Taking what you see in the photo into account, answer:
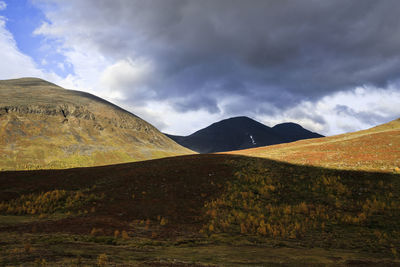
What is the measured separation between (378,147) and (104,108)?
17730 centimetres

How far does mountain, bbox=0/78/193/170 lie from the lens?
9181 cm

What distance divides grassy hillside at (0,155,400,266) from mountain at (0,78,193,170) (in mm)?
68701

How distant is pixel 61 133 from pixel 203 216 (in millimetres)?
124430

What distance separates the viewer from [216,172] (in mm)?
30719

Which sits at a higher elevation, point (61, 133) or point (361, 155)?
point (61, 133)

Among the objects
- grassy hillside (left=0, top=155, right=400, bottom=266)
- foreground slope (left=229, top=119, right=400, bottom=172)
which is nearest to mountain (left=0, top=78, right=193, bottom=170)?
grassy hillside (left=0, top=155, right=400, bottom=266)

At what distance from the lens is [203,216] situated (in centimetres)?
1973

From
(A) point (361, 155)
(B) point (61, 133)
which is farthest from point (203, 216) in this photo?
(B) point (61, 133)

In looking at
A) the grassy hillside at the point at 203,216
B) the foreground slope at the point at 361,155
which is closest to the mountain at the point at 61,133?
the grassy hillside at the point at 203,216

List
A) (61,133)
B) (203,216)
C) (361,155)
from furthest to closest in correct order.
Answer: (61,133) < (361,155) < (203,216)

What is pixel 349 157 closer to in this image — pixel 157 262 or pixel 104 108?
pixel 157 262

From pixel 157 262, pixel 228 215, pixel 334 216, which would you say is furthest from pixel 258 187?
pixel 157 262

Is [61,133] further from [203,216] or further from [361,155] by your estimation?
[361,155]

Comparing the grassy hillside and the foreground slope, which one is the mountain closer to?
the grassy hillside
